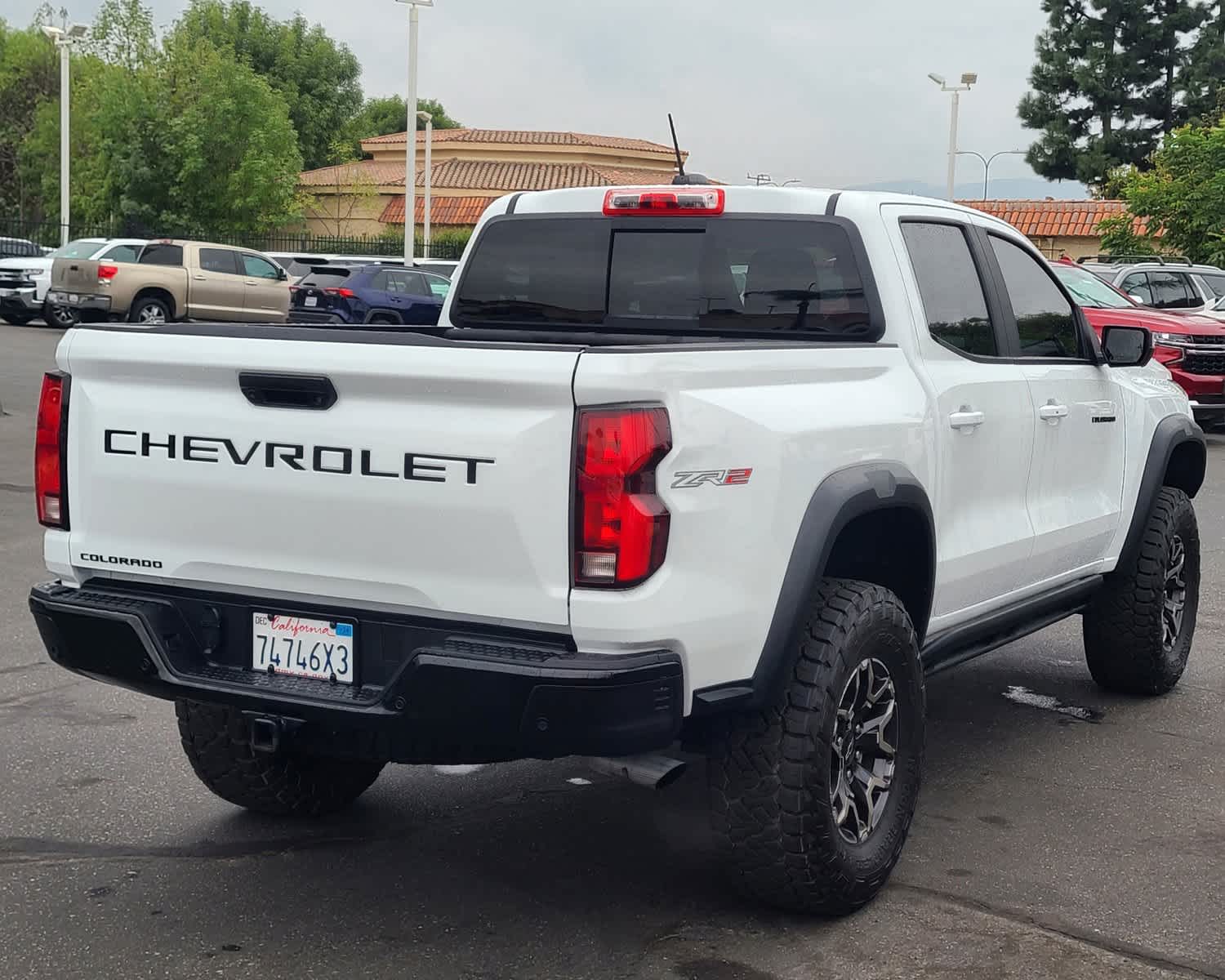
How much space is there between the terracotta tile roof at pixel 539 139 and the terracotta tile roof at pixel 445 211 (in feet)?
20.0

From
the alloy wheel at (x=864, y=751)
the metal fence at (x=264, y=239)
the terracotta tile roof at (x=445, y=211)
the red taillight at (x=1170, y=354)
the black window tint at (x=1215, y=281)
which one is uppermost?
the terracotta tile roof at (x=445, y=211)

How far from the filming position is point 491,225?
5.54 m

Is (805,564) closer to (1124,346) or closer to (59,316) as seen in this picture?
(1124,346)

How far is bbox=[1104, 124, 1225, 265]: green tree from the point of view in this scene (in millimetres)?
29500

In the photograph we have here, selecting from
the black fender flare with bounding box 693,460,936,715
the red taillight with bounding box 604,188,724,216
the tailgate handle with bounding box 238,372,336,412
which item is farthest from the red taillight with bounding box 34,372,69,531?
the red taillight with bounding box 604,188,724,216

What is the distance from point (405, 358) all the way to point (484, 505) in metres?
0.40

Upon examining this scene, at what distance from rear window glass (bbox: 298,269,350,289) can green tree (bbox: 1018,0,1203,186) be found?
31411 millimetres

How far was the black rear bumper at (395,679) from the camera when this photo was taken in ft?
11.7

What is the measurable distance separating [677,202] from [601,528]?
6.06 ft

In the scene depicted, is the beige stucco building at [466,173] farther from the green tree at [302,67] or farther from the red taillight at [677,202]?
the red taillight at [677,202]

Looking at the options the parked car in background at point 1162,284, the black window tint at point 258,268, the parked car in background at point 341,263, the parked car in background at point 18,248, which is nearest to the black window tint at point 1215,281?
the parked car in background at point 1162,284

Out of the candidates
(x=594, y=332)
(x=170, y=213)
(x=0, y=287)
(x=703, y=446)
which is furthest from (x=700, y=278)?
(x=170, y=213)

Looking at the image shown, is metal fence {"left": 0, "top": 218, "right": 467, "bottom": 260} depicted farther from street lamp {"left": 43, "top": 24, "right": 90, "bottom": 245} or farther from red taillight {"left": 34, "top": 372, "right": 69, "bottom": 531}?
red taillight {"left": 34, "top": 372, "right": 69, "bottom": 531}

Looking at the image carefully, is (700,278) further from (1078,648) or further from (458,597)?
(1078,648)
